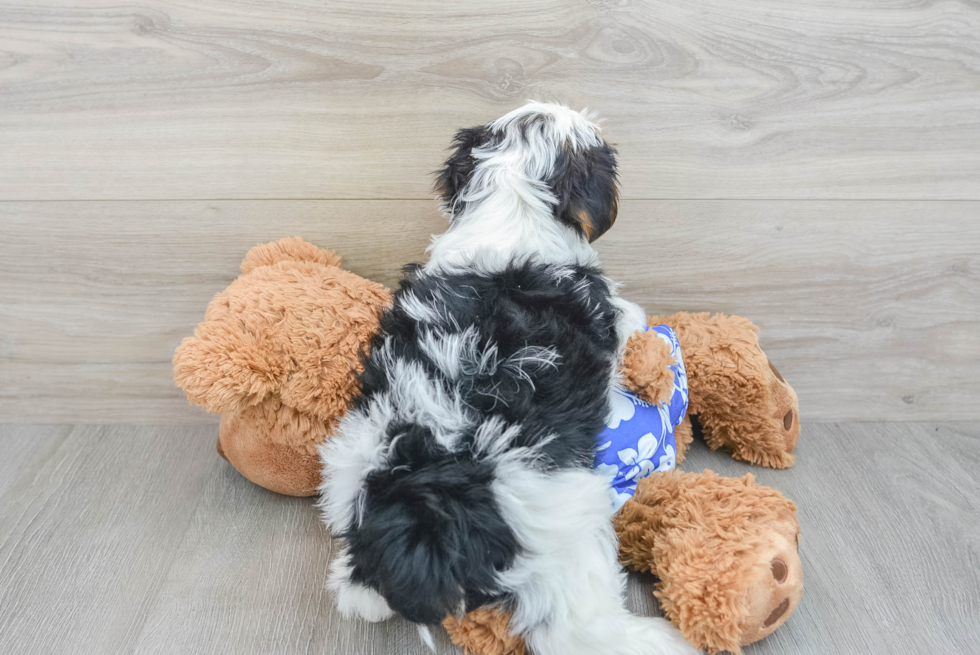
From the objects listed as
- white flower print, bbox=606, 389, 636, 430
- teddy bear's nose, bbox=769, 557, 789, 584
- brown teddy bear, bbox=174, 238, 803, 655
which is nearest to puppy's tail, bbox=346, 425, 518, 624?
brown teddy bear, bbox=174, 238, 803, 655

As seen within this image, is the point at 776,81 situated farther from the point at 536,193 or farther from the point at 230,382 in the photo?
the point at 230,382

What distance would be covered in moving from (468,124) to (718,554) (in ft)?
2.84

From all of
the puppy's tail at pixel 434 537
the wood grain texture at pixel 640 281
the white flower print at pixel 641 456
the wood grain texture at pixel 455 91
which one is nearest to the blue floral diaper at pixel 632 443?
the white flower print at pixel 641 456

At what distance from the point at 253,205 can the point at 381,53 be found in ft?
1.28

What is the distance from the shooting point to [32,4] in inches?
46.2

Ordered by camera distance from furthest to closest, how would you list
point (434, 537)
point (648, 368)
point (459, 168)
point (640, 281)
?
1. point (640, 281)
2. point (459, 168)
3. point (648, 368)
4. point (434, 537)

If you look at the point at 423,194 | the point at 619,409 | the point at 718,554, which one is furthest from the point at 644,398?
the point at 423,194

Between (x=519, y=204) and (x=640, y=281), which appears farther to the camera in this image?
(x=640, y=281)

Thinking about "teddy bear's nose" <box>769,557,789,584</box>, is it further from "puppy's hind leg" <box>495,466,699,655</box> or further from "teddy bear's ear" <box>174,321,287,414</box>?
"teddy bear's ear" <box>174,321,287,414</box>

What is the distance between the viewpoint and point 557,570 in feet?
2.61

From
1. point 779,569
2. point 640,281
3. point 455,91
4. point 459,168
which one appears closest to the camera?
point 779,569

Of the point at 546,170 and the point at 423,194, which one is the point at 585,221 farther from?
the point at 423,194

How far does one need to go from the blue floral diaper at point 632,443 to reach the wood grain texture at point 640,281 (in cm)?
34

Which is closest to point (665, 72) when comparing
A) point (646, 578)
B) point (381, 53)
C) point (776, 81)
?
point (776, 81)
